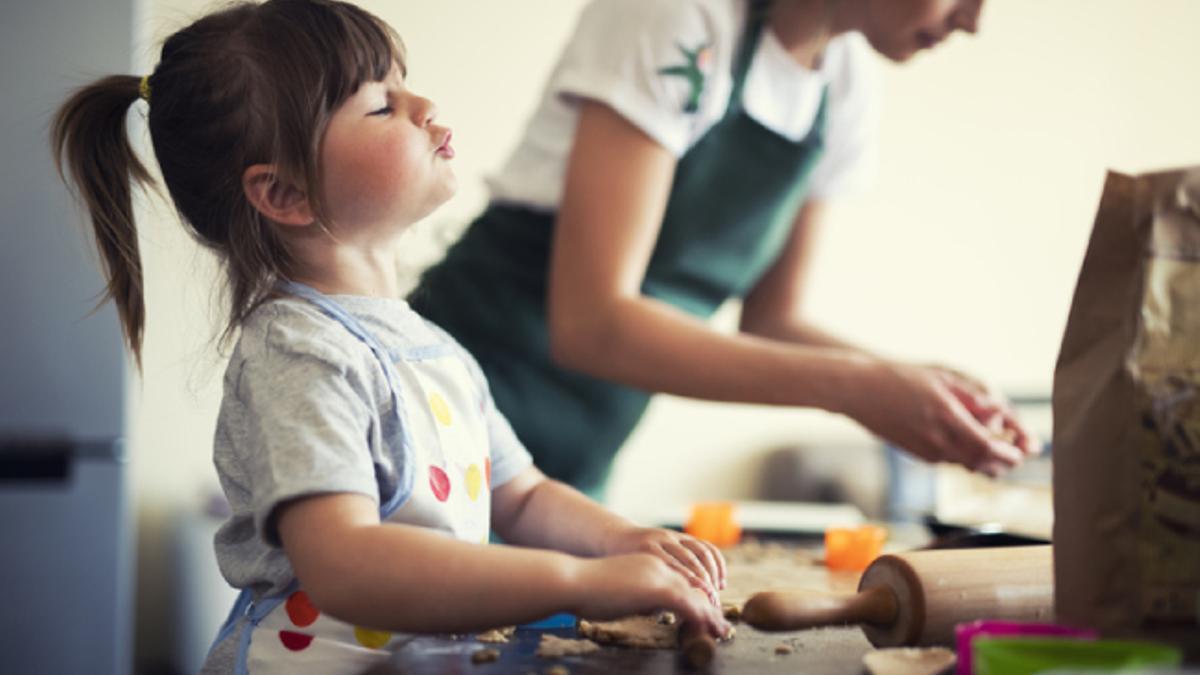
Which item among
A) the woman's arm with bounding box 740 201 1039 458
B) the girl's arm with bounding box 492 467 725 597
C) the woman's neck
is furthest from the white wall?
the girl's arm with bounding box 492 467 725 597

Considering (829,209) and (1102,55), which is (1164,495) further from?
(1102,55)

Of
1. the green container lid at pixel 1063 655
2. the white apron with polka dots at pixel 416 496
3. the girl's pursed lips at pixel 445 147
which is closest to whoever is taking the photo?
the green container lid at pixel 1063 655

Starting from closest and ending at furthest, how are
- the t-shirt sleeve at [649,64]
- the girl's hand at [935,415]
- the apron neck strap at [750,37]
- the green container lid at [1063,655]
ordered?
the green container lid at [1063,655], the girl's hand at [935,415], the t-shirt sleeve at [649,64], the apron neck strap at [750,37]

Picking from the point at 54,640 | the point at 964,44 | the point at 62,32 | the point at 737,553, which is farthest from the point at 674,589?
the point at 964,44

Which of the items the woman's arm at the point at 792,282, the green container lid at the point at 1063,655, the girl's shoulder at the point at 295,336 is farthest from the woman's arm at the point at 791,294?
the green container lid at the point at 1063,655

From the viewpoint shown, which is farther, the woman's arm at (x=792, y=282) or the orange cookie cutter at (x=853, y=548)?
the woman's arm at (x=792, y=282)

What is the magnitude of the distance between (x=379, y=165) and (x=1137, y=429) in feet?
1.69

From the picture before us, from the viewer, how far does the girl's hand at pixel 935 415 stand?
1089mm

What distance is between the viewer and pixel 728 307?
348cm

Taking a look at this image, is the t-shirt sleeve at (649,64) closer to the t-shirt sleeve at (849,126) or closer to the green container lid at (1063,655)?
the t-shirt sleeve at (849,126)

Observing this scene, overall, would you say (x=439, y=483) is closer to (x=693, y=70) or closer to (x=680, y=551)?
(x=680, y=551)

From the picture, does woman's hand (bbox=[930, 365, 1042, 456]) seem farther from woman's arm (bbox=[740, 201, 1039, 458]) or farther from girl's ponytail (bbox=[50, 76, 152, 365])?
girl's ponytail (bbox=[50, 76, 152, 365])

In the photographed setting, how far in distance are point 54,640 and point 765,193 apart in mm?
1664

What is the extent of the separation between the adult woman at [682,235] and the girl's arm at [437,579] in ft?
1.75
